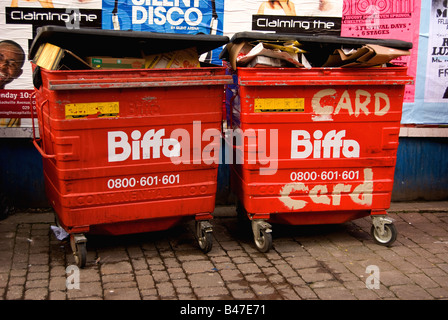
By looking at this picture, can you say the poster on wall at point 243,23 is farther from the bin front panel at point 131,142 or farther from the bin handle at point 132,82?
the bin handle at point 132,82

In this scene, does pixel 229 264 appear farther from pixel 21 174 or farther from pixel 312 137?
pixel 21 174

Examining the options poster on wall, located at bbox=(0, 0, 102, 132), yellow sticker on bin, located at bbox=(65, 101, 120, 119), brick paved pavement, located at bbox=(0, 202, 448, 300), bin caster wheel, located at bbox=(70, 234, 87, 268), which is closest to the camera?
brick paved pavement, located at bbox=(0, 202, 448, 300)

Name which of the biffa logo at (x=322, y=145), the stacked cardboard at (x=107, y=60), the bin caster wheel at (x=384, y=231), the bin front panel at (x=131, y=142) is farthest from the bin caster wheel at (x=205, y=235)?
the bin caster wheel at (x=384, y=231)

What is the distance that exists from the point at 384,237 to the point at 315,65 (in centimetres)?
167

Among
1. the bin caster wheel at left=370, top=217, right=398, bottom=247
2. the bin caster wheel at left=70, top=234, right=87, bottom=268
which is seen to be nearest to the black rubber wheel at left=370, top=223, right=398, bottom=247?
the bin caster wheel at left=370, top=217, right=398, bottom=247

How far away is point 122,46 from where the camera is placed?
15.3ft

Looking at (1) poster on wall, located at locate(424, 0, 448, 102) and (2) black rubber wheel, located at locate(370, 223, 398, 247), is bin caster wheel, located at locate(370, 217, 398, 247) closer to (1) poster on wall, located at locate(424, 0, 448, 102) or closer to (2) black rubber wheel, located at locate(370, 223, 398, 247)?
(2) black rubber wheel, located at locate(370, 223, 398, 247)

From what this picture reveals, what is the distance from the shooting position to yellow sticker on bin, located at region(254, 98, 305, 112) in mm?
4500

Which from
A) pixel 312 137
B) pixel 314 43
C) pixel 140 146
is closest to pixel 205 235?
pixel 140 146

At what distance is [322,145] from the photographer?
4645mm

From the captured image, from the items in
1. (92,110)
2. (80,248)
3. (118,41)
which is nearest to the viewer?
(92,110)

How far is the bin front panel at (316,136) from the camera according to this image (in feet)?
14.8

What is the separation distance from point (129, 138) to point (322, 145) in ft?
5.27

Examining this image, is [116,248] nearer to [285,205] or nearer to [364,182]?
[285,205]
